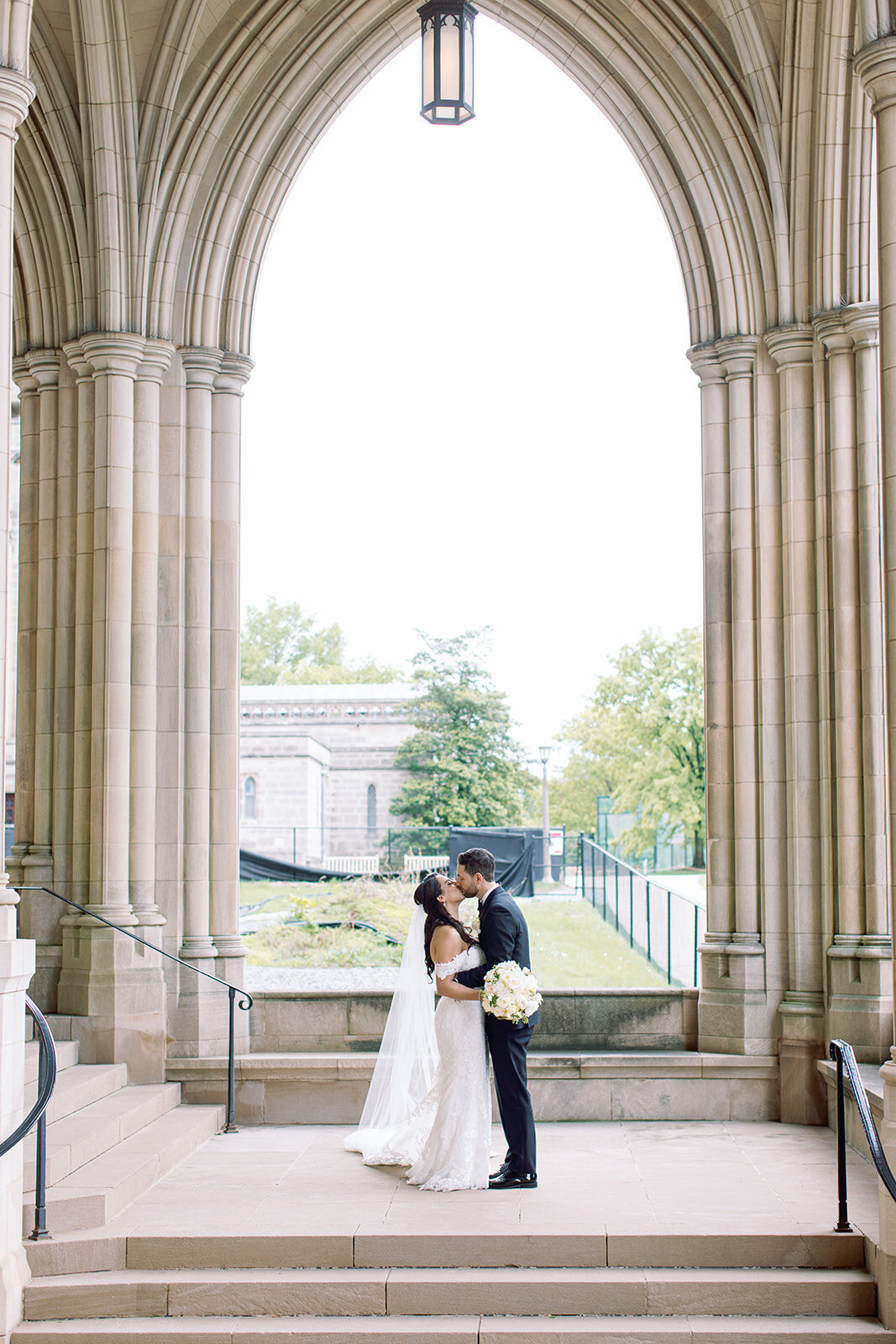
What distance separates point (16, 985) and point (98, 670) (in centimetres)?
324

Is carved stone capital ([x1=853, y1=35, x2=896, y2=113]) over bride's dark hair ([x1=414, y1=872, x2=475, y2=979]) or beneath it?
over

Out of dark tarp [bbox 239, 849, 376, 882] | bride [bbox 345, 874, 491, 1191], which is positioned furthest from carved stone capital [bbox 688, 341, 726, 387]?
dark tarp [bbox 239, 849, 376, 882]

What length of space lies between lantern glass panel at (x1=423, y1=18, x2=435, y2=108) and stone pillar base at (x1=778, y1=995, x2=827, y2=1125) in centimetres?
553

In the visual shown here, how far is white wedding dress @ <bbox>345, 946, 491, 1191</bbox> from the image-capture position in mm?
6391

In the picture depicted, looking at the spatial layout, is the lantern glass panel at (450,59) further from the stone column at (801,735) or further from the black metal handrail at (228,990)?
the black metal handrail at (228,990)

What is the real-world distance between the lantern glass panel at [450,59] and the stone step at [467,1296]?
18.7ft

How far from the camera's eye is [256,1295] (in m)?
5.34

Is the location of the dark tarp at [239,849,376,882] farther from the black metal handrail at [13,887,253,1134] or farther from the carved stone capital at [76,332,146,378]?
the carved stone capital at [76,332,146,378]

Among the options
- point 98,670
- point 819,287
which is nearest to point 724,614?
point 819,287

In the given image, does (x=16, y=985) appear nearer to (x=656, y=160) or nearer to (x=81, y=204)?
(x=81, y=204)

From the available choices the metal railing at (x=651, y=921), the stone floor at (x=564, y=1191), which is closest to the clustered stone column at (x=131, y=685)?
the stone floor at (x=564, y=1191)

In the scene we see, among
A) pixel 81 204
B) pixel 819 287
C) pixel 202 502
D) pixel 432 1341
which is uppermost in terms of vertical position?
pixel 81 204

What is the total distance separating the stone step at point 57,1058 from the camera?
22.4ft

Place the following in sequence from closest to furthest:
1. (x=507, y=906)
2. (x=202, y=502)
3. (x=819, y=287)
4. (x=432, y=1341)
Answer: (x=432, y=1341), (x=507, y=906), (x=819, y=287), (x=202, y=502)
